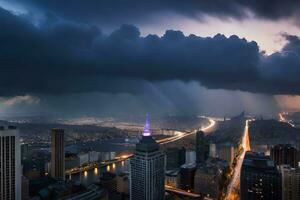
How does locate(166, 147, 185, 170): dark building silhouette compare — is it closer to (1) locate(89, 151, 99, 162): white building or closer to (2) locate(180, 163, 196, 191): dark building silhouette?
(2) locate(180, 163, 196, 191): dark building silhouette

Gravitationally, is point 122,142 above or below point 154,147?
below

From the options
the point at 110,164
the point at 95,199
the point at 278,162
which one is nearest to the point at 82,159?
the point at 110,164

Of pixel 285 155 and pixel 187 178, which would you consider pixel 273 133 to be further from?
pixel 187 178

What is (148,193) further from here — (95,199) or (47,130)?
(47,130)

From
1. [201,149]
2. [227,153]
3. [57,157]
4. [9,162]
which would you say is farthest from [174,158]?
[9,162]

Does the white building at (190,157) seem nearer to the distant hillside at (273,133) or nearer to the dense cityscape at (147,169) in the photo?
the dense cityscape at (147,169)
